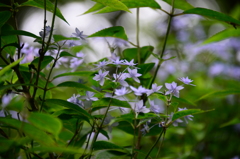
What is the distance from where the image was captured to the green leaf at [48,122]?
259mm

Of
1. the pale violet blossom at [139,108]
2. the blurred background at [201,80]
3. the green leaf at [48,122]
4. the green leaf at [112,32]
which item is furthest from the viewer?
the blurred background at [201,80]

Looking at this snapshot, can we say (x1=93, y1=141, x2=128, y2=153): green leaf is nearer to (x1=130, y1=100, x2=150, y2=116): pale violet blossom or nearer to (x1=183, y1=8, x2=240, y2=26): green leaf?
(x1=130, y1=100, x2=150, y2=116): pale violet blossom

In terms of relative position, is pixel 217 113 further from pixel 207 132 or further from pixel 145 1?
pixel 145 1

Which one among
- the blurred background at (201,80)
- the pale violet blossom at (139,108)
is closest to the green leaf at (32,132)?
the pale violet blossom at (139,108)

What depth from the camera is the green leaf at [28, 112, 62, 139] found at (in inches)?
10.2

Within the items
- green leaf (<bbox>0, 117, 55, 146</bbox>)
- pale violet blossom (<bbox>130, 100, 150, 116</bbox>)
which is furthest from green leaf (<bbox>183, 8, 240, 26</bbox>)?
green leaf (<bbox>0, 117, 55, 146</bbox>)

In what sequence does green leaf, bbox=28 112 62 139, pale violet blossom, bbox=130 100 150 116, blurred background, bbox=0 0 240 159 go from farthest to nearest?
blurred background, bbox=0 0 240 159
pale violet blossom, bbox=130 100 150 116
green leaf, bbox=28 112 62 139

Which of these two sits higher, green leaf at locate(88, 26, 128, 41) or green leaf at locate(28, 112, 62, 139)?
green leaf at locate(88, 26, 128, 41)

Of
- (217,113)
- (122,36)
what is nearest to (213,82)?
(217,113)

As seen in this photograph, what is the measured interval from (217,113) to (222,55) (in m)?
0.45

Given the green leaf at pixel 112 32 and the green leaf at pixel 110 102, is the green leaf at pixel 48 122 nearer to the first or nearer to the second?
the green leaf at pixel 110 102

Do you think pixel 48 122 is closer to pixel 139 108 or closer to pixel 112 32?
pixel 139 108

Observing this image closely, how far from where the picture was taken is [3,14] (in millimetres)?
407

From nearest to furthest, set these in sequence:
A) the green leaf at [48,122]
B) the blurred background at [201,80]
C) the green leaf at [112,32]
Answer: the green leaf at [48,122] → the green leaf at [112,32] → the blurred background at [201,80]
